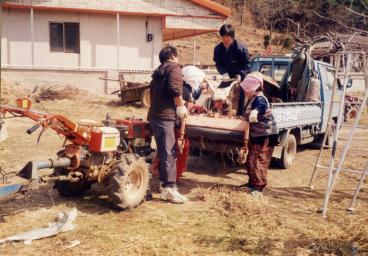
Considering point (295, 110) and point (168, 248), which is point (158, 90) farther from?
point (295, 110)

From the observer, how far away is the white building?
1745cm

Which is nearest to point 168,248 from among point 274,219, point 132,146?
point 274,219

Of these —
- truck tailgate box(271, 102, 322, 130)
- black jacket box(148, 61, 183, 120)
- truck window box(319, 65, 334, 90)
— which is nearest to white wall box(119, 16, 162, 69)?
truck window box(319, 65, 334, 90)

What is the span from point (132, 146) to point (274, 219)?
2131 mm

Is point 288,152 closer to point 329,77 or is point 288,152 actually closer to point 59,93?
point 329,77

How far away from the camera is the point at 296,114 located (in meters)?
7.82

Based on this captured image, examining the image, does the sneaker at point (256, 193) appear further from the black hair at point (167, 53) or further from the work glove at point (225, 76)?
the work glove at point (225, 76)

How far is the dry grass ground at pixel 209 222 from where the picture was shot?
14.4 feet

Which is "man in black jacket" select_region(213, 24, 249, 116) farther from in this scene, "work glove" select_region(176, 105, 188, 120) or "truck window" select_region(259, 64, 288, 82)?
"work glove" select_region(176, 105, 188, 120)

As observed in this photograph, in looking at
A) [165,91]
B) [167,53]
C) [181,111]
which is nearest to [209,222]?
[181,111]

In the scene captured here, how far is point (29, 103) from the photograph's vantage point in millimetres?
4707

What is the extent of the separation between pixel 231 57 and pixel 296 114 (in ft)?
5.02

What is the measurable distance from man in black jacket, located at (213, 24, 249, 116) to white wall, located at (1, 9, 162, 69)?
35.5 ft

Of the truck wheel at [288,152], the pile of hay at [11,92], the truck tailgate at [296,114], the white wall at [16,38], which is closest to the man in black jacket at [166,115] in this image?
the truck tailgate at [296,114]
